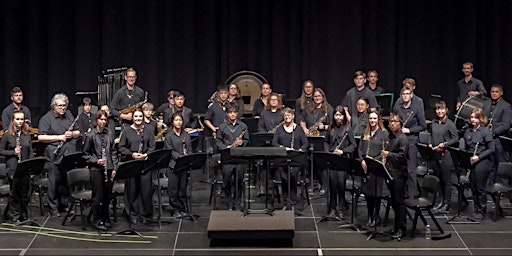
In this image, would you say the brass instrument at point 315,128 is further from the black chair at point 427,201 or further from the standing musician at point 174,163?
the black chair at point 427,201

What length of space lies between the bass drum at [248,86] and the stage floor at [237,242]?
14.1 feet

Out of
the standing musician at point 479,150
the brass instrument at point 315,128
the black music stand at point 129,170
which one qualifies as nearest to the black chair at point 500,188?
the standing musician at point 479,150

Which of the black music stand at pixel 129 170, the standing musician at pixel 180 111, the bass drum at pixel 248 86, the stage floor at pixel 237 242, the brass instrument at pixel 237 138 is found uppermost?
the bass drum at pixel 248 86

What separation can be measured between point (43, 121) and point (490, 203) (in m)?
6.82

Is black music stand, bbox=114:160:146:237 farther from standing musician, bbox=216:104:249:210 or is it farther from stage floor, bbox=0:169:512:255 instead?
standing musician, bbox=216:104:249:210

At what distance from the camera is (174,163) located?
1276 cm

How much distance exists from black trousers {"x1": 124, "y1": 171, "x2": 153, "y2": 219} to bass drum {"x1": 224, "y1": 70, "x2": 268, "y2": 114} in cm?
437

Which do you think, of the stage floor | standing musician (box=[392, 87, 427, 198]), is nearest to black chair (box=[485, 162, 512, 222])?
the stage floor

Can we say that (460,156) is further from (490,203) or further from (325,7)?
(325,7)

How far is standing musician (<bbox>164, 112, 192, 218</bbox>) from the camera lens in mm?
12828

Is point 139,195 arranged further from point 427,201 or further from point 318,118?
point 427,201

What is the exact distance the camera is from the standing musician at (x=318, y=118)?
14.4 metres

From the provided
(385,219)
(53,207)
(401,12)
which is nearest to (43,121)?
(53,207)

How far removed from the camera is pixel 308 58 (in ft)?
60.5
